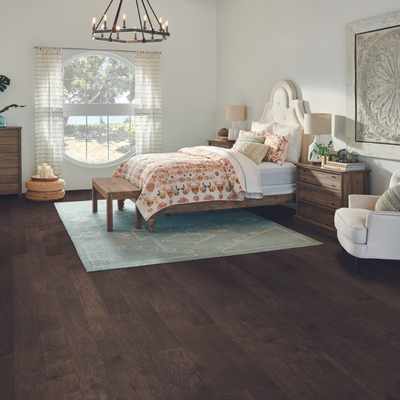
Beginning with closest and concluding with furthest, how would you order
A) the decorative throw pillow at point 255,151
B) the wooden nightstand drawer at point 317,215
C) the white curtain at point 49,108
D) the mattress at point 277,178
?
the wooden nightstand drawer at point 317,215, the mattress at point 277,178, the decorative throw pillow at point 255,151, the white curtain at point 49,108

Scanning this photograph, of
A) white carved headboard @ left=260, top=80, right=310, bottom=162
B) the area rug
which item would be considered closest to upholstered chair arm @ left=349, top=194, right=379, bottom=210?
the area rug

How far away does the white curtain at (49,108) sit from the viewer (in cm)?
799

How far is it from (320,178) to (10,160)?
414 centimetres

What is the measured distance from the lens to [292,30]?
6922 mm

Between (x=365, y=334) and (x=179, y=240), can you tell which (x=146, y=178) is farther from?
(x=365, y=334)

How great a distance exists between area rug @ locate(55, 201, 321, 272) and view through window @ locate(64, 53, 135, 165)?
6.72 feet

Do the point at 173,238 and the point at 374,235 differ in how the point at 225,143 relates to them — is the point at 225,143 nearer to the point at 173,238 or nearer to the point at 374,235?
the point at 173,238

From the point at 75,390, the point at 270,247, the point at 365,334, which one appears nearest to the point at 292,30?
the point at 270,247

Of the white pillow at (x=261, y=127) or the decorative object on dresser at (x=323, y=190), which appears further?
the white pillow at (x=261, y=127)

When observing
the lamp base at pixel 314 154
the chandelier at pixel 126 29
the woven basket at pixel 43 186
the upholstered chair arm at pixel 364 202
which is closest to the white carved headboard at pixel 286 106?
the lamp base at pixel 314 154

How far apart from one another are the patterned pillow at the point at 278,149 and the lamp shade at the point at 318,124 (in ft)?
1.64

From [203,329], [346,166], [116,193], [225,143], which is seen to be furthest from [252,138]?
[203,329]

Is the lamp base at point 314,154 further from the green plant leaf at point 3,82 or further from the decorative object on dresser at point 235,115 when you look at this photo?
the green plant leaf at point 3,82

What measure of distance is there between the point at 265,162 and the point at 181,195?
123cm
